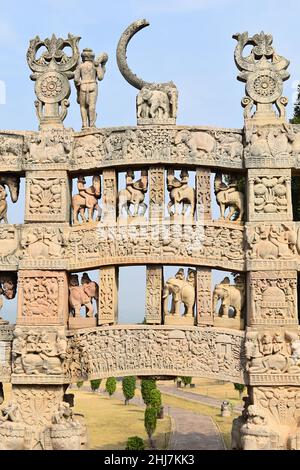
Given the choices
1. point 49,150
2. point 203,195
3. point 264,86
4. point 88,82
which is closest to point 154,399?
point 203,195

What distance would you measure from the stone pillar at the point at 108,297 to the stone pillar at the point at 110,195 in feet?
3.26

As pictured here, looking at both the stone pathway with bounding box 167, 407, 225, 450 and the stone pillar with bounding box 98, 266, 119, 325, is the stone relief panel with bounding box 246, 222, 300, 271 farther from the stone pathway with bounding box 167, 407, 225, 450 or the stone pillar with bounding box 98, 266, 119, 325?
the stone pathway with bounding box 167, 407, 225, 450

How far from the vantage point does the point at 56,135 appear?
1124 cm

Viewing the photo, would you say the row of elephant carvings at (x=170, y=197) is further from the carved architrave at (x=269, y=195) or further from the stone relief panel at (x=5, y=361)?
the stone relief panel at (x=5, y=361)

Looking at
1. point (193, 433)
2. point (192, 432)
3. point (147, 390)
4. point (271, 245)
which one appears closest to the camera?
point (271, 245)

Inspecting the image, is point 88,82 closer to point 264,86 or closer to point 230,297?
point 264,86

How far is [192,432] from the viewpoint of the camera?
22297mm

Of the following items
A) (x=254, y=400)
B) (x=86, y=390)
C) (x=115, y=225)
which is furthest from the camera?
(x=86, y=390)

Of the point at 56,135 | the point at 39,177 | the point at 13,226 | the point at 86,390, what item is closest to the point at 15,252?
the point at 13,226

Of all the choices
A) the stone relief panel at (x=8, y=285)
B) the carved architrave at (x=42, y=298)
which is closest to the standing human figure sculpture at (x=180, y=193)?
the carved architrave at (x=42, y=298)

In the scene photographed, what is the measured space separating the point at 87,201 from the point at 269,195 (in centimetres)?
355

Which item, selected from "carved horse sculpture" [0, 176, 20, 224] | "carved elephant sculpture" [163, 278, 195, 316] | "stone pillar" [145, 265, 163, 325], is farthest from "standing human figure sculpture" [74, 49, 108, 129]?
"carved elephant sculpture" [163, 278, 195, 316]

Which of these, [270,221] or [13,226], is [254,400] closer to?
[270,221]

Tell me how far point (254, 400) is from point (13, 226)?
566 cm
